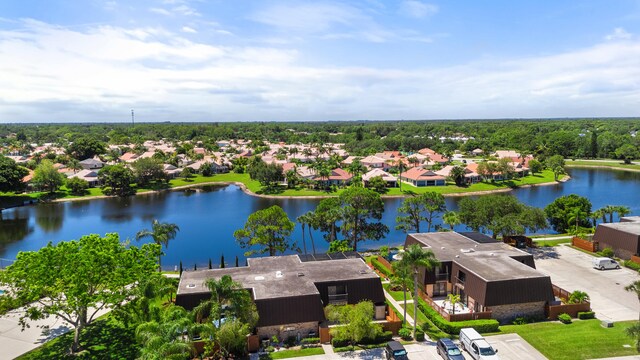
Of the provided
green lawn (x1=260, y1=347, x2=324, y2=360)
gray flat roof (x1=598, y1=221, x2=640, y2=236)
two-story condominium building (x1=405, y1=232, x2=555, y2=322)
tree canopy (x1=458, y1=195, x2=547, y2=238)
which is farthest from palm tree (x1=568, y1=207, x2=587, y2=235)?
green lawn (x1=260, y1=347, x2=324, y2=360)

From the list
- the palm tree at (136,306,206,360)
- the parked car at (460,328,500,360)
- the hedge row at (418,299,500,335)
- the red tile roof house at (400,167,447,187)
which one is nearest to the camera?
the palm tree at (136,306,206,360)

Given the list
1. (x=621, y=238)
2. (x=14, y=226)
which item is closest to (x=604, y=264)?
(x=621, y=238)

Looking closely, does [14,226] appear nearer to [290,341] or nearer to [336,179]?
[336,179]

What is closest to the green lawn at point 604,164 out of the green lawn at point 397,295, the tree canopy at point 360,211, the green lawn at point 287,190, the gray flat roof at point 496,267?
the green lawn at point 287,190

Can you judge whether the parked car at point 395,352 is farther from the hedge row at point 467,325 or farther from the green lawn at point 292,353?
the hedge row at point 467,325

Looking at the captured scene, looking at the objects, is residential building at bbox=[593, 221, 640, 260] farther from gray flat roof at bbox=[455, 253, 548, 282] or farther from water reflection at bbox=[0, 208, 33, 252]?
water reflection at bbox=[0, 208, 33, 252]

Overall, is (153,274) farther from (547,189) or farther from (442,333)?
(547,189)
